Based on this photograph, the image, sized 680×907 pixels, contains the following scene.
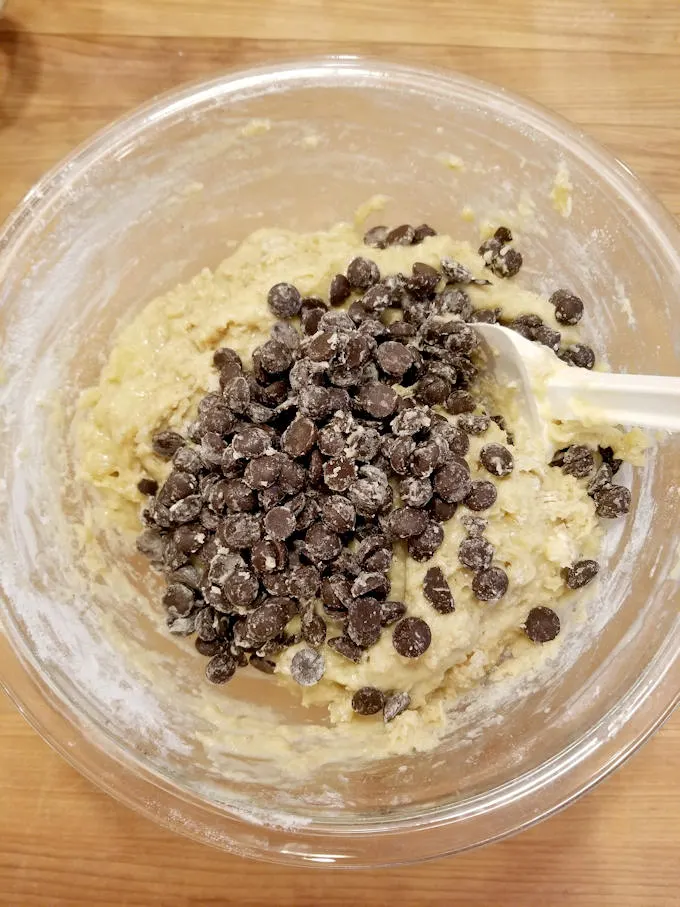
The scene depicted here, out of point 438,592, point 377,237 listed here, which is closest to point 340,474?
point 438,592

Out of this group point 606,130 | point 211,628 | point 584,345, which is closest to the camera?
point 211,628

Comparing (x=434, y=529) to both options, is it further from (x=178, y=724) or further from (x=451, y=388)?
(x=178, y=724)

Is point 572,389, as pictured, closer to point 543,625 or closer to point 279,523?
point 543,625

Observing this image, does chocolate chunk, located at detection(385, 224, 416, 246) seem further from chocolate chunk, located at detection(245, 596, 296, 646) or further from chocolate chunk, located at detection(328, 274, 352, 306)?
chocolate chunk, located at detection(245, 596, 296, 646)

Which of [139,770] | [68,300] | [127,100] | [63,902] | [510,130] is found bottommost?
[63,902]

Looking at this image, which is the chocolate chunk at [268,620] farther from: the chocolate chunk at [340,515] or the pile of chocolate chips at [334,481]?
the chocolate chunk at [340,515]

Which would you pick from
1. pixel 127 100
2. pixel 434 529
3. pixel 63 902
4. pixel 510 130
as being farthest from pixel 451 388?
pixel 63 902

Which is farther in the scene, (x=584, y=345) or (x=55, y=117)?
(x=55, y=117)

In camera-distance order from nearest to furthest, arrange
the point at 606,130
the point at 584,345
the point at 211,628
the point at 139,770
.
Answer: the point at 139,770, the point at 211,628, the point at 584,345, the point at 606,130

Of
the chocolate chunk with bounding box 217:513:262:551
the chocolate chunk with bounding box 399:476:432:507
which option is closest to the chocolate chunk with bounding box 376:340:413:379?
the chocolate chunk with bounding box 399:476:432:507
